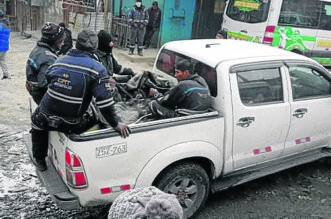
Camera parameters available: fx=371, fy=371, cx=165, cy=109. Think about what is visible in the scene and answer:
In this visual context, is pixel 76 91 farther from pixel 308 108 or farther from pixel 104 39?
pixel 308 108

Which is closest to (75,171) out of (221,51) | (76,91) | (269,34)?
(76,91)

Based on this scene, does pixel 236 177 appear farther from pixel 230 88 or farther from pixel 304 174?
pixel 304 174

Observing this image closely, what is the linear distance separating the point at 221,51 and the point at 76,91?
184 cm

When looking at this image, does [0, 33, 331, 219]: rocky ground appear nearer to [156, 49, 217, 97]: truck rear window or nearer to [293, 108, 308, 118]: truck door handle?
[293, 108, 308, 118]: truck door handle

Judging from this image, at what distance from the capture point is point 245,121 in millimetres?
3922

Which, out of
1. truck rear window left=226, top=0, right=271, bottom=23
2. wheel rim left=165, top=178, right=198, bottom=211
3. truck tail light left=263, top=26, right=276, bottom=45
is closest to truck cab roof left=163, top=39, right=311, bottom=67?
wheel rim left=165, top=178, right=198, bottom=211

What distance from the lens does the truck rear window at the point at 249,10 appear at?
916 cm

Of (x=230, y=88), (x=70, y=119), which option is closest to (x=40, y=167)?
(x=70, y=119)

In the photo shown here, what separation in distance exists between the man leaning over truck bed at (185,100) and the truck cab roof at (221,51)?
1.10 ft

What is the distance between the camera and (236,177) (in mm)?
4160

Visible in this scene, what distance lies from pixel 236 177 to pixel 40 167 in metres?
2.10

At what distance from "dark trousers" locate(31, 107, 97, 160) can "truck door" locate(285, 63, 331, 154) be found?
7.70ft

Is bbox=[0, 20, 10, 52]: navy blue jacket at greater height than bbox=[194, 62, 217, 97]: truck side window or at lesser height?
lesser

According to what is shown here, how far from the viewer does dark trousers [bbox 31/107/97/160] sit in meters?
3.25
